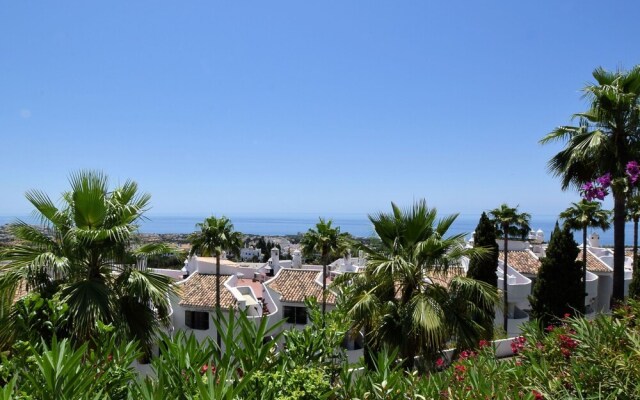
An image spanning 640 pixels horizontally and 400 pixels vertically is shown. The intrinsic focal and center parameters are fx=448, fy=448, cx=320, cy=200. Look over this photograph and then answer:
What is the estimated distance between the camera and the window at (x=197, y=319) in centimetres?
2492

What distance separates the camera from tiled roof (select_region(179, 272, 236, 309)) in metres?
24.9

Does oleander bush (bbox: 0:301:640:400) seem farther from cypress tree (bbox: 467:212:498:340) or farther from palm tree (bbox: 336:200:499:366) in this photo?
cypress tree (bbox: 467:212:498:340)

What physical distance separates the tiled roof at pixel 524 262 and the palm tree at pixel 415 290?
26382 millimetres

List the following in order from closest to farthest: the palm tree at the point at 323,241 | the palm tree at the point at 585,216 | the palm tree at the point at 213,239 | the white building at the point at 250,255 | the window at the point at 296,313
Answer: the window at the point at 296,313 → the palm tree at the point at 213,239 → the palm tree at the point at 323,241 → the palm tree at the point at 585,216 → the white building at the point at 250,255

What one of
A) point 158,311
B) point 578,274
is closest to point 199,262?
point 578,274

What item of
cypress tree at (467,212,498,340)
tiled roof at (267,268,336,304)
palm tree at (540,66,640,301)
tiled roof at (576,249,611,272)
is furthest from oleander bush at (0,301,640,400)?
tiled roof at (576,249,611,272)

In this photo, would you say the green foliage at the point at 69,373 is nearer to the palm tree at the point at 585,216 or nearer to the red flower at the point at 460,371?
the red flower at the point at 460,371

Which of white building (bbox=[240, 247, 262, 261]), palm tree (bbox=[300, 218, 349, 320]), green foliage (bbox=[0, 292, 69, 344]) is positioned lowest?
white building (bbox=[240, 247, 262, 261])

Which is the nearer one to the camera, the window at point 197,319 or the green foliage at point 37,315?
the green foliage at point 37,315

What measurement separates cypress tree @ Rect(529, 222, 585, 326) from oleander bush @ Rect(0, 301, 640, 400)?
66.3 ft

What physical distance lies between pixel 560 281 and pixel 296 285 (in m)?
14.3

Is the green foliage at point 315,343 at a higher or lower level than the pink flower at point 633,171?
lower

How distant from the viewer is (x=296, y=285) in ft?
88.1

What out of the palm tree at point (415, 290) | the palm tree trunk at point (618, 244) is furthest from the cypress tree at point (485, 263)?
the palm tree at point (415, 290)
